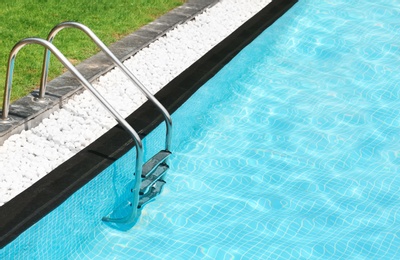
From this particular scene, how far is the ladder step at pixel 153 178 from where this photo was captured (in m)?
5.22

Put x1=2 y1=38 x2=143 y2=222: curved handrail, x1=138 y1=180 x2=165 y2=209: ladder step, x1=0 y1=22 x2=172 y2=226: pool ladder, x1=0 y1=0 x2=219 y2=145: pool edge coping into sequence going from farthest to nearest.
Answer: x1=0 y1=0 x2=219 y2=145: pool edge coping → x1=138 y1=180 x2=165 y2=209: ladder step → x1=0 y1=22 x2=172 y2=226: pool ladder → x1=2 y1=38 x2=143 y2=222: curved handrail

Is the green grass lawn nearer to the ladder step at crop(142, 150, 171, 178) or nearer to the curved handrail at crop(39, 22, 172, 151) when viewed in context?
the curved handrail at crop(39, 22, 172, 151)

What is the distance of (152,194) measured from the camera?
547 centimetres

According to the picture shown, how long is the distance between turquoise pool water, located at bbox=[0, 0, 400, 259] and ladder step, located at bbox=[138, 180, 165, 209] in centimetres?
15

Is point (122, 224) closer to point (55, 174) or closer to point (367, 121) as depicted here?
point (55, 174)

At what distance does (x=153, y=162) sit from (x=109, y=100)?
113 cm

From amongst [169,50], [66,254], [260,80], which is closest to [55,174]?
[66,254]

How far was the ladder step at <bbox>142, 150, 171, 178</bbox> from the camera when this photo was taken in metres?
5.24

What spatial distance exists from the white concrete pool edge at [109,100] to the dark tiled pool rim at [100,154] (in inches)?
9.3

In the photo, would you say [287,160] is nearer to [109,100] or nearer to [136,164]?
[109,100]

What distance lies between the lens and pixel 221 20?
27.1ft

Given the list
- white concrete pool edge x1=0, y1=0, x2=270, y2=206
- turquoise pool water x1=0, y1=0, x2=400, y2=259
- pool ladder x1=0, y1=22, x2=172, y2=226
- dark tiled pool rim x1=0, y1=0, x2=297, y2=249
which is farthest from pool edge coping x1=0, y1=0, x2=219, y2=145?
turquoise pool water x1=0, y1=0, x2=400, y2=259

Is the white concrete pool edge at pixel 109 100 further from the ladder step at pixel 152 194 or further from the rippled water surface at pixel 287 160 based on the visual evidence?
the ladder step at pixel 152 194

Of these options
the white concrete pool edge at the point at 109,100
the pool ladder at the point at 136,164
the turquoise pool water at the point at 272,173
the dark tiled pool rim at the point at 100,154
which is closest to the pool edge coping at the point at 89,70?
the white concrete pool edge at the point at 109,100
